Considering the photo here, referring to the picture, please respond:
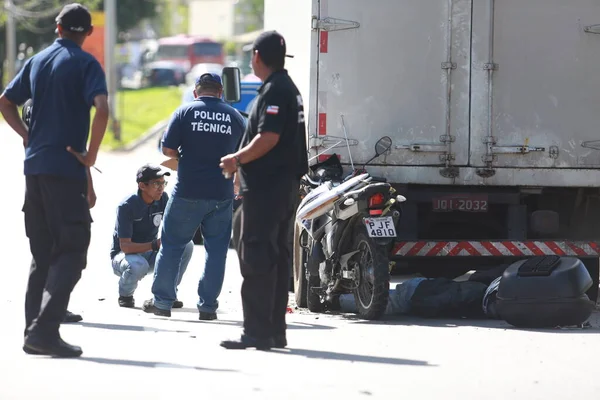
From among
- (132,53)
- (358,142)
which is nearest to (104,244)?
(358,142)

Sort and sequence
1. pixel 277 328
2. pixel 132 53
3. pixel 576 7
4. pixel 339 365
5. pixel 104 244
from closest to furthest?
pixel 339 365 < pixel 277 328 < pixel 576 7 < pixel 104 244 < pixel 132 53

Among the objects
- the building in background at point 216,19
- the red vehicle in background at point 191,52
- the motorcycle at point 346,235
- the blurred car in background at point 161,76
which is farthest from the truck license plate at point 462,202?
the building in background at point 216,19

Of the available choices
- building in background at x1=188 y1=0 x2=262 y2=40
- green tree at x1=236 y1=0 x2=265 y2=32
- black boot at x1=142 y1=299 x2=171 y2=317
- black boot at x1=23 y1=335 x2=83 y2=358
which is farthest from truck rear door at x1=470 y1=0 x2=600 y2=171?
building in background at x1=188 y1=0 x2=262 y2=40

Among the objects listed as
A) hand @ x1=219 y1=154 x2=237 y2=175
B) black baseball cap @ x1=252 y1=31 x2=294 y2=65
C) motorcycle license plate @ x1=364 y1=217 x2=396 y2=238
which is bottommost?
motorcycle license plate @ x1=364 y1=217 x2=396 y2=238

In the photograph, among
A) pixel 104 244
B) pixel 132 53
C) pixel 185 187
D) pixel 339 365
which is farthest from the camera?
pixel 132 53

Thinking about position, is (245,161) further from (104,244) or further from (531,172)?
(104,244)

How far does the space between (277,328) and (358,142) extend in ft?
9.71

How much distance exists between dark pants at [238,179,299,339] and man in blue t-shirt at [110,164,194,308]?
8.57 ft

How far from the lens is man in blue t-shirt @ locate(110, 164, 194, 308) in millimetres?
10141

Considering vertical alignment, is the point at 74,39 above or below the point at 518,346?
above

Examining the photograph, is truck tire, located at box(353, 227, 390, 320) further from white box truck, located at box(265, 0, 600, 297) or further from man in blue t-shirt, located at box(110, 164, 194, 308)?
man in blue t-shirt, located at box(110, 164, 194, 308)

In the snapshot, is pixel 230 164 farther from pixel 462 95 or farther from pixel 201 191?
pixel 462 95

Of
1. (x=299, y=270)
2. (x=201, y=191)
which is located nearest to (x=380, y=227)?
(x=201, y=191)

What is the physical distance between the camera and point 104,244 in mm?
15344
